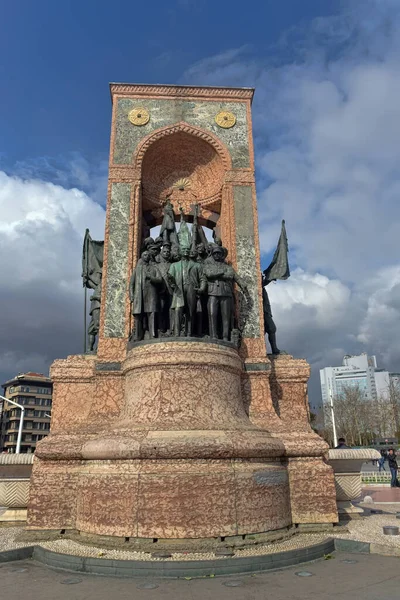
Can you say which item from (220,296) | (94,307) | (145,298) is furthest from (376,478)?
(145,298)

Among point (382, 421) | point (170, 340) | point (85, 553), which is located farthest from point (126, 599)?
point (382, 421)

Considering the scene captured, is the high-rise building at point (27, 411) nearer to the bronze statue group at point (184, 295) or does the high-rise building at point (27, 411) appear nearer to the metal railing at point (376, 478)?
the metal railing at point (376, 478)

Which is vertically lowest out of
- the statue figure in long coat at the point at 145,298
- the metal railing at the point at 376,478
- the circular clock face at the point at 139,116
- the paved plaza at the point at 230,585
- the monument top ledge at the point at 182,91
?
the paved plaza at the point at 230,585

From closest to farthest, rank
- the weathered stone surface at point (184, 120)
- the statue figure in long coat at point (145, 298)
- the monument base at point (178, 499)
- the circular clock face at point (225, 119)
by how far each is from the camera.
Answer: the monument base at point (178, 499) → the statue figure in long coat at point (145, 298) → the weathered stone surface at point (184, 120) → the circular clock face at point (225, 119)

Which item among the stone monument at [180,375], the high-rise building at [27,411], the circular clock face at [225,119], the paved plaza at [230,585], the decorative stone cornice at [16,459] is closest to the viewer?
the paved plaza at [230,585]

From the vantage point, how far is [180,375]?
8.95m

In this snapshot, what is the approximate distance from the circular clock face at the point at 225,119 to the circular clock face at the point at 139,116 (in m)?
2.08

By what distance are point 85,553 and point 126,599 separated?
1.87 m

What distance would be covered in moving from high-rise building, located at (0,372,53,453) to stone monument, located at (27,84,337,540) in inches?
3112

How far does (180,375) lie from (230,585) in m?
3.81

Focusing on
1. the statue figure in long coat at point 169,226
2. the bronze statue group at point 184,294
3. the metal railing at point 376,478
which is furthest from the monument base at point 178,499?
the metal railing at point 376,478

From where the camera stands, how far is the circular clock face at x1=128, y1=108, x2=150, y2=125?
13.8m

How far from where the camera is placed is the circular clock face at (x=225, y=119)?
14.0m

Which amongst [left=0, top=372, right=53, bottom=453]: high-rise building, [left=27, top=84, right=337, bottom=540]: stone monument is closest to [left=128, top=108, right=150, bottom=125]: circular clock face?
[left=27, top=84, right=337, bottom=540]: stone monument
